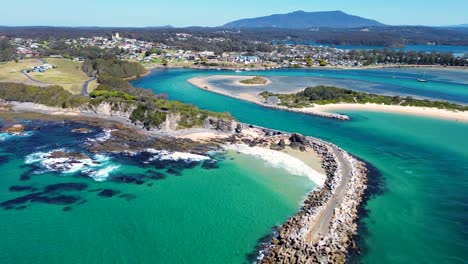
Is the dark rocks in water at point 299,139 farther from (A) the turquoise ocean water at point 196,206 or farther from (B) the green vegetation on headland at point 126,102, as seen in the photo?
(B) the green vegetation on headland at point 126,102

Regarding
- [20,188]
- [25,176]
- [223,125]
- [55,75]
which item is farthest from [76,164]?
[55,75]

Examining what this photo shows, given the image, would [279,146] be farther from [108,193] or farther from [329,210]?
[108,193]

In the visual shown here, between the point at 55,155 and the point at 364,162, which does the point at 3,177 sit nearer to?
the point at 55,155

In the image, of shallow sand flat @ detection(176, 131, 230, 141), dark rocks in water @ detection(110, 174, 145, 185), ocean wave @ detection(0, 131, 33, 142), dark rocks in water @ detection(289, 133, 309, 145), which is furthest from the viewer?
shallow sand flat @ detection(176, 131, 230, 141)

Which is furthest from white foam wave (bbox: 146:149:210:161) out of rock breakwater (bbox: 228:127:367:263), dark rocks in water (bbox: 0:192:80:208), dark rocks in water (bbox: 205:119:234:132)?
rock breakwater (bbox: 228:127:367:263)

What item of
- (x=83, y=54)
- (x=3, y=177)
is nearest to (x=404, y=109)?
(x=3, y=177)

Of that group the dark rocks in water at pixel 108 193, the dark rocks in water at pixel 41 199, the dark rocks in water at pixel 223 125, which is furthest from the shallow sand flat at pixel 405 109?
the dark rocks in water at pixel 41 199

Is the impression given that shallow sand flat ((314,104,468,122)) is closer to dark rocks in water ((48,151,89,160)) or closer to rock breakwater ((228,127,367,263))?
rock breakwater ((228,127,367,263))
